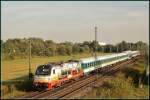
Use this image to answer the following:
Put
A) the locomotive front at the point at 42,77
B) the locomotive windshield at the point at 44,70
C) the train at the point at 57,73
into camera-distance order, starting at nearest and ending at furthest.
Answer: the locomotive front at the point at 42,77 < the train at the point at 57,73 < the locomotive windshield at the point at 44,70

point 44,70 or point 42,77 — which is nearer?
point 42,77

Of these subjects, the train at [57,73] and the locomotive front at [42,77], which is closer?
the locomotive front at [42,77]

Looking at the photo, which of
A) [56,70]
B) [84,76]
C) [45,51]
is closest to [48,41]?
[45,51]

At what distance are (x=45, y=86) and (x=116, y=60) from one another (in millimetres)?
50941

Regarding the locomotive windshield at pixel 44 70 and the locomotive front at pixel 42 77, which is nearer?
the locomotive front at pixel 42 77

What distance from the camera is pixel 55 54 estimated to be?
134500mm

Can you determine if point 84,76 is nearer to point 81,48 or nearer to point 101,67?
point 101,67

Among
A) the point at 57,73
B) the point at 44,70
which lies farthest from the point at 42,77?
the point at 57,73

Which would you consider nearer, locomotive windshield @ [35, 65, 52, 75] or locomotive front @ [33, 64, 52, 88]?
locomotive front @ [33, 64, 52, 88]

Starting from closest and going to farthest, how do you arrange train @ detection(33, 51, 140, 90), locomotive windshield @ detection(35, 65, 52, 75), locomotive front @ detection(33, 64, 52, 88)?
locomotive front @ detection(33, 64, 52, 88) < train @ detection(33, 51, 140, 90) < locomotive windshield @ detection(35, 65, 52, 75)

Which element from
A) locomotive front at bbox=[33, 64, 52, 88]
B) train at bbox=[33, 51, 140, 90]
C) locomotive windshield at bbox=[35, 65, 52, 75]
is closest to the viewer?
locomotive front at bbox=[33, 64, 52, 88]

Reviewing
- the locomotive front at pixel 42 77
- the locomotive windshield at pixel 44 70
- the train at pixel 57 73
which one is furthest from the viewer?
the locomotive windshield at pixel 44 70

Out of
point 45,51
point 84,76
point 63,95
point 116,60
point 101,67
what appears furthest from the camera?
point 45,51

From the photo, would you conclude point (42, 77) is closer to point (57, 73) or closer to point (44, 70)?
point (44, 70)
